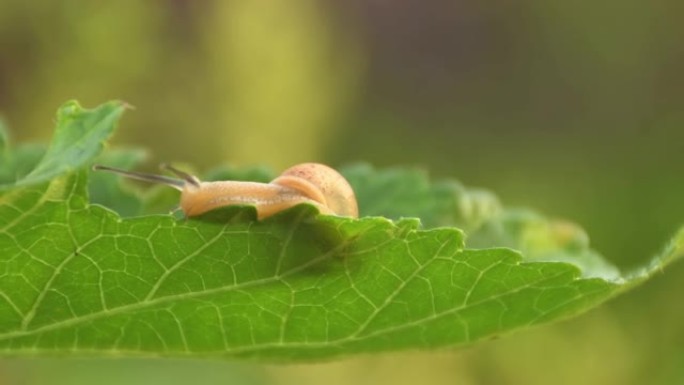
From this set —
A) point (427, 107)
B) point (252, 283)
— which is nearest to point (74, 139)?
point (252, 283)

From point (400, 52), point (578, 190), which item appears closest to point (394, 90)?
point (400, 52)

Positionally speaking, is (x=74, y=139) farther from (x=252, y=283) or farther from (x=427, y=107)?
(x=427, y=107)

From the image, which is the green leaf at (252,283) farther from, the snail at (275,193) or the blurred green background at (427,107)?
the blurred green background at (427,107)

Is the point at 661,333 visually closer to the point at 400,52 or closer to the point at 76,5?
the point at 76,5

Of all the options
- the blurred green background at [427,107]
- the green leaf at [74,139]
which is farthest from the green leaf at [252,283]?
the blurred green background at [427,107]

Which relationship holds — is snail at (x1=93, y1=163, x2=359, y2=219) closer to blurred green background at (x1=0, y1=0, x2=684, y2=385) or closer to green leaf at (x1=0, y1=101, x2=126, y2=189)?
green leaf at (x1=0, y1=101, x2=126, y2=189)

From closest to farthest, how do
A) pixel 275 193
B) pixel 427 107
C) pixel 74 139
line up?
pixel 74 139, pixel 275 193, pixel 427 107
